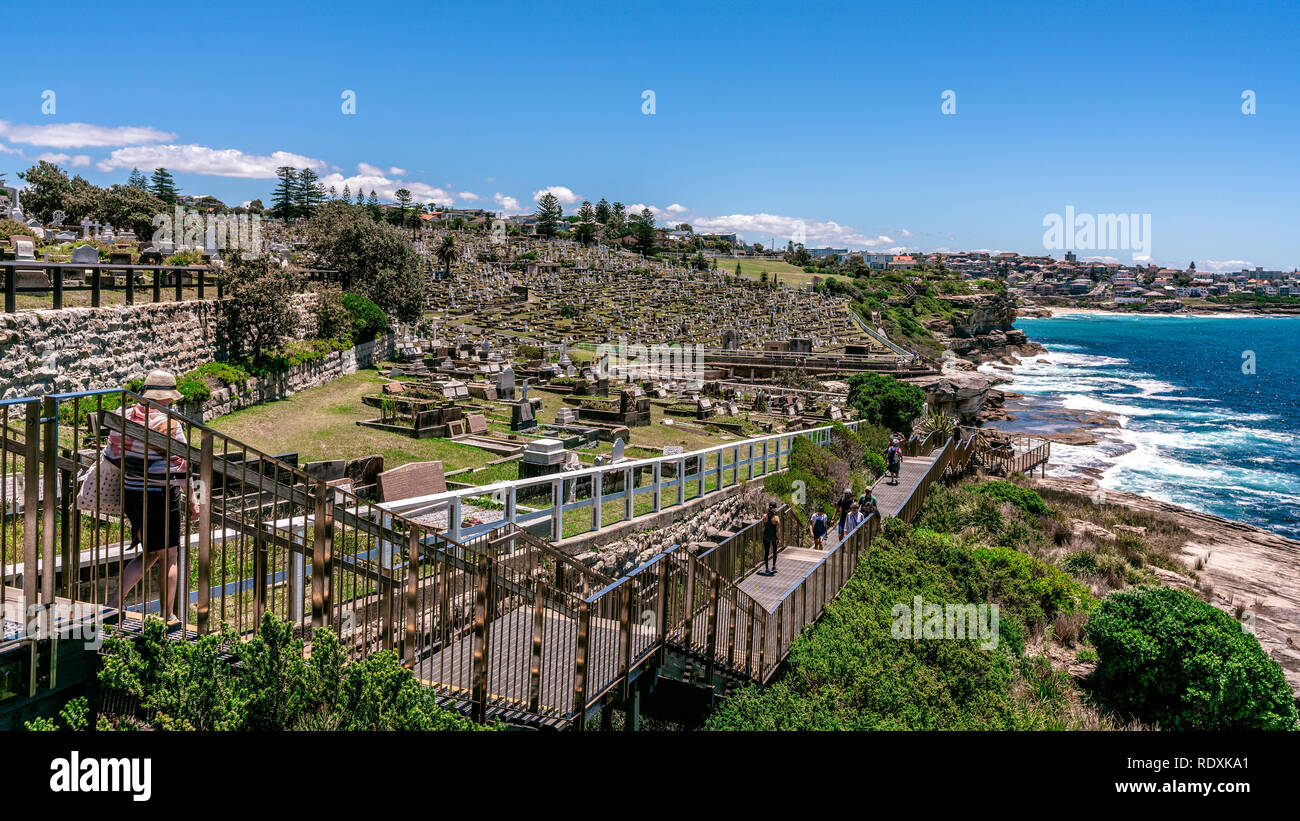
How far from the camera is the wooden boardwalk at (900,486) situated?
21844mm

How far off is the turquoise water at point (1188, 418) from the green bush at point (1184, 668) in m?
25.8

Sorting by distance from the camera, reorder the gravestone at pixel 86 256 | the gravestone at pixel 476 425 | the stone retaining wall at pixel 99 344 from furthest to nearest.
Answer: the gravestone at pixel 476 425
the gravestone at pixel 86 256
the stone retaining wall at pixel 99 344

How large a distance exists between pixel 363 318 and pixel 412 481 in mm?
19761

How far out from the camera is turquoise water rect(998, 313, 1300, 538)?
3994 cm

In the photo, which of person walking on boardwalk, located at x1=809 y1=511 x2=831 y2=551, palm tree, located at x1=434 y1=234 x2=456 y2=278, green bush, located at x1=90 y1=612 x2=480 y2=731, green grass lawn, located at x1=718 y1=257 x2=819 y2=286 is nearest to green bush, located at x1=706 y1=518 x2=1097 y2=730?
person walking on boardwalk, located at x1=809 y1=511 x2=831 y2=551

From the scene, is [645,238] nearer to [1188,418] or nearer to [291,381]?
[1188,418]

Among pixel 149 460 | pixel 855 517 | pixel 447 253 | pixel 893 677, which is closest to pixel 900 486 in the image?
pixel 855 517

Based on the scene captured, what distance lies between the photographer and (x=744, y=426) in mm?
25141

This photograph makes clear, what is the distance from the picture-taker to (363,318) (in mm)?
30328

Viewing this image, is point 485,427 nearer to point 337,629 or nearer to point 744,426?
point 744,426

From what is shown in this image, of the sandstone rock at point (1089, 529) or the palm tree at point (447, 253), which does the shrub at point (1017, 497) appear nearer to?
the sandstone rock at point (1089, 529)

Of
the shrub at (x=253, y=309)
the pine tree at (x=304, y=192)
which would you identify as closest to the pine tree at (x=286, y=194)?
the pine tree at (x=304, y=192)
